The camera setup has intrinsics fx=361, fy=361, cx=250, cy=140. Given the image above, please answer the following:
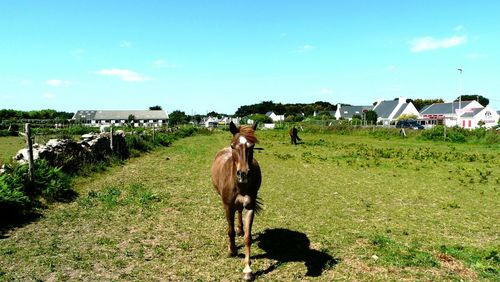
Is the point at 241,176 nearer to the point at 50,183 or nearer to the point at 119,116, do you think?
the point at 50,183

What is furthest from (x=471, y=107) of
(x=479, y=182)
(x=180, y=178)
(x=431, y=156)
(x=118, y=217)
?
(x=118, y=217)

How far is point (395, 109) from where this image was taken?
93.5 metres

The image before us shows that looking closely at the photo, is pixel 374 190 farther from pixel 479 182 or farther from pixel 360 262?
pixel 360 262

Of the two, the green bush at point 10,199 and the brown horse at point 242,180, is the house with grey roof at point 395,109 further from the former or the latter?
the brown horse at point 242,180

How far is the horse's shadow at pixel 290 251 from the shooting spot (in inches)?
246

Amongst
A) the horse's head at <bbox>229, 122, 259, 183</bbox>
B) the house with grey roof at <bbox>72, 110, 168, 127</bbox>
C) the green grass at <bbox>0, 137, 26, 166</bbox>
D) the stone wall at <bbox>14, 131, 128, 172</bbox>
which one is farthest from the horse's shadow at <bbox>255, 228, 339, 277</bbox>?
the house with grey roof at <bbox>72, 110, 168, 127</bbox>

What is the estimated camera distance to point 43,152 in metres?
12.5

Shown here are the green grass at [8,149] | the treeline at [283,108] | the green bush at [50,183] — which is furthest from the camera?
the treeline at [283,108]

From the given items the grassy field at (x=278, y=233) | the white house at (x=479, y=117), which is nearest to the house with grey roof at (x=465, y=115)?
the white house at (x=479, y=117)

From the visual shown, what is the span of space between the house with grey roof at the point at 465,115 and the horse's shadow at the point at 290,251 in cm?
6756

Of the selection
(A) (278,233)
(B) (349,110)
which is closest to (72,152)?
(A) (278,233)

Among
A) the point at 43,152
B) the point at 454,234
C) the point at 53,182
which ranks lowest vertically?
the point at 454,234

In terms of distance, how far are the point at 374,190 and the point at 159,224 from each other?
779cm

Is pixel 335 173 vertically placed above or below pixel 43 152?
below
